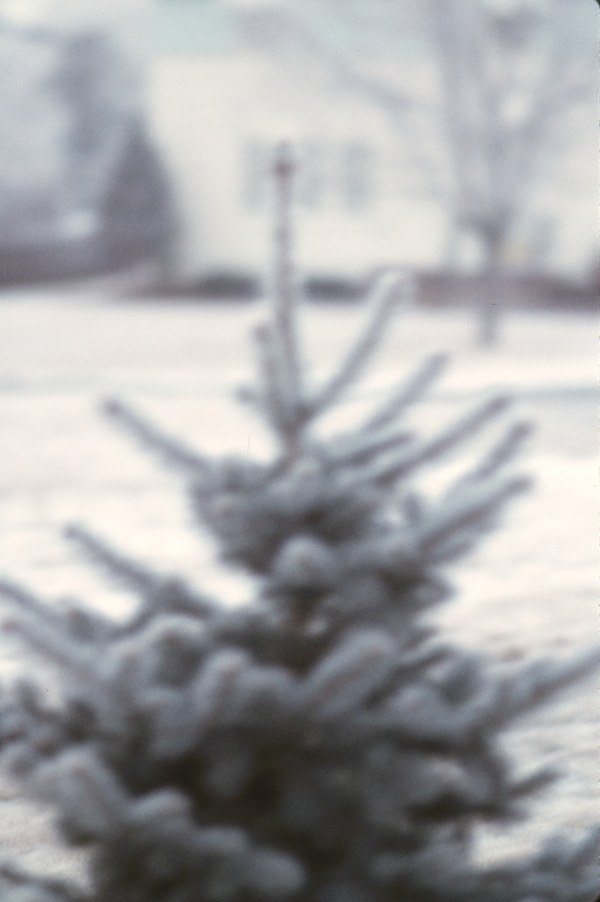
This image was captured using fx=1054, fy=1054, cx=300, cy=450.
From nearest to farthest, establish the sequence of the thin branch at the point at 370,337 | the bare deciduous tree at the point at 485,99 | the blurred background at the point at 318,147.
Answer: the thin branch at the point at 370,337 < the blurred background at the point at 318,147 < the bare deciduous tree at the point at 485,99

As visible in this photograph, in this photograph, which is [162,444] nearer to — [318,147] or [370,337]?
[370,337]

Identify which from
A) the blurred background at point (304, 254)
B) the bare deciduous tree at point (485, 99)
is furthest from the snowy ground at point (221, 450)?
the bare deciduous tree at point (485, 99)

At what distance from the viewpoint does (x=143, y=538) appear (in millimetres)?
5996

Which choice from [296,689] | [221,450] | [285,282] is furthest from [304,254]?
[221,450]

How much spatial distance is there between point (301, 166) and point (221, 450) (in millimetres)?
1687

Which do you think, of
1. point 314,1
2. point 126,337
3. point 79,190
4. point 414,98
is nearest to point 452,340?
point 414,98

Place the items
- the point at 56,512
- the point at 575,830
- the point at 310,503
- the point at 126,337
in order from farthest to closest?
the point at 126,337 → the point at 56,512 → the point at 575,830 → the point at 310,503

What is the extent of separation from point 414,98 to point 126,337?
11.4 feet

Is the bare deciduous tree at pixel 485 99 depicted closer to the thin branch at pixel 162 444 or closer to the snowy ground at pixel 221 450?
the snowy ground at pixel 221 450

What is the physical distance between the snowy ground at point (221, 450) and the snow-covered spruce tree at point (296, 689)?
0.33 ft

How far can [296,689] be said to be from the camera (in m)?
1.46

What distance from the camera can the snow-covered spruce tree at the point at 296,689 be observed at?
144 centimetres

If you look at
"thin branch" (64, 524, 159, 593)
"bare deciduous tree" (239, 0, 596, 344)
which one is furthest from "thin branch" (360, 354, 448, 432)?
"bare deciduous tree" (239, 0, 596, 344)

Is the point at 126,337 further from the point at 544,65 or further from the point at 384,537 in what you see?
the point at 384,537
